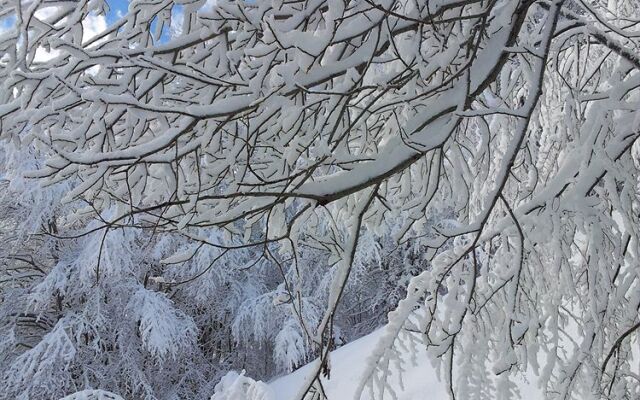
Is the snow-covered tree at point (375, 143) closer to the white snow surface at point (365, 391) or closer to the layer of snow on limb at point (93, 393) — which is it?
the white snow surface at point (365, 391)

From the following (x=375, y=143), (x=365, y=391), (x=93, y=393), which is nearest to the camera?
(x=375, y=143)

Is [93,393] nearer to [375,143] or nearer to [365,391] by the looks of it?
[365,391]

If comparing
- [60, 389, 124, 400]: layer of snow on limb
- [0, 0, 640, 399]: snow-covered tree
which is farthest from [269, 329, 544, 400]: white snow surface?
[60, 389, 124, 400]: layer of snow on limb

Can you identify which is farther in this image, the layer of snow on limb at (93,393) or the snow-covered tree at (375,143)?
the layer of snow on limb at (93,393)

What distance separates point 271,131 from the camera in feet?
7.40

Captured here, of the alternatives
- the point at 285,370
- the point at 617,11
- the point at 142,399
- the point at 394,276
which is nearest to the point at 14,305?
the point at 142,399

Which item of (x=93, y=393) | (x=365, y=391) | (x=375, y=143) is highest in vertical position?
(x=375, y=143)

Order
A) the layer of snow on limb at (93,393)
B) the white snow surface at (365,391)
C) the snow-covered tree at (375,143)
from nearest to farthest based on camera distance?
the snow-covered tree at (375,143), the white snow surface at (365,391), the layer of snow on limb at (93,393)

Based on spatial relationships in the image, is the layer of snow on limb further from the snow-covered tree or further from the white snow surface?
the snow-covered tree

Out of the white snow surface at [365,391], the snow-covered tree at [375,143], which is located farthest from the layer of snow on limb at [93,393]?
the snow-covered tree at [375,143]

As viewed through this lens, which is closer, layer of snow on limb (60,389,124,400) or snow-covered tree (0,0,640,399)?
snow-covered tree (0,0,640,399)

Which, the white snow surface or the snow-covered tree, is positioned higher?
the snow-covered tree

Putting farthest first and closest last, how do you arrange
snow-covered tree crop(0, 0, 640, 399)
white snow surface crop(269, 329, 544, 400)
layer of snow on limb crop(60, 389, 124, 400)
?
layer of snow on limb crop(60, 389, 124, 400) < white snow surface crop(269, 329, 544, 400) < snow-covered tree crop(0, 0, 640, 399)

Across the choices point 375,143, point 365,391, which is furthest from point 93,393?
point 375,143
